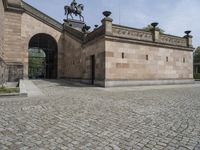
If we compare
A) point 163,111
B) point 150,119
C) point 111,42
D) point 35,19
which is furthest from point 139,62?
point 35,19

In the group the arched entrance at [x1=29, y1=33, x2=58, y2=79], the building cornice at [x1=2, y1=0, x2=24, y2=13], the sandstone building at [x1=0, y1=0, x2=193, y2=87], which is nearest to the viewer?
the sandstone building at [x1=0, y1=0, x2=193, y2=87]

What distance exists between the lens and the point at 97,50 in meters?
15.6

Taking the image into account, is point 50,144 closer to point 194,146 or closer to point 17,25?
point 194,146

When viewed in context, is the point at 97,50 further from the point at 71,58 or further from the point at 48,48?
the point at 48,48

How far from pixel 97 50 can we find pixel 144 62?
4.44m

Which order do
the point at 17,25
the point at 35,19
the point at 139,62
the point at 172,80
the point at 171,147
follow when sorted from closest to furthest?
the point at 171,147 < the point at 139,62 < the point at 172,80 < the point at 17,25 < the point at 35,19

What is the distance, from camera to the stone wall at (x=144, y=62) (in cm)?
1463

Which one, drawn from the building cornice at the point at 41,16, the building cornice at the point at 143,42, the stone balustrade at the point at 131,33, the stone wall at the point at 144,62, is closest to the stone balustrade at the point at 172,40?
the building cornice at the point at 143,42

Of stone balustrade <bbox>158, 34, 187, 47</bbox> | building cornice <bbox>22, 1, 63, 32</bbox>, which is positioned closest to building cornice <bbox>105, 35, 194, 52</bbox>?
stone balustrade <bbox>158, 34, 187, 47</bbox>

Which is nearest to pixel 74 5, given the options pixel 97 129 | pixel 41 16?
pixel 41 16

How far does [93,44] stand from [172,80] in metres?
8.81

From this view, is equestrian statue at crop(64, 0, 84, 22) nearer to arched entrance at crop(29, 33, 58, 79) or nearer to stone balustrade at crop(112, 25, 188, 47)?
arched entrance at crop(29, 33, 58, 79)

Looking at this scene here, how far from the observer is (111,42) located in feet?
47.6

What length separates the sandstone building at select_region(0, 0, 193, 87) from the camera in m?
14.8
